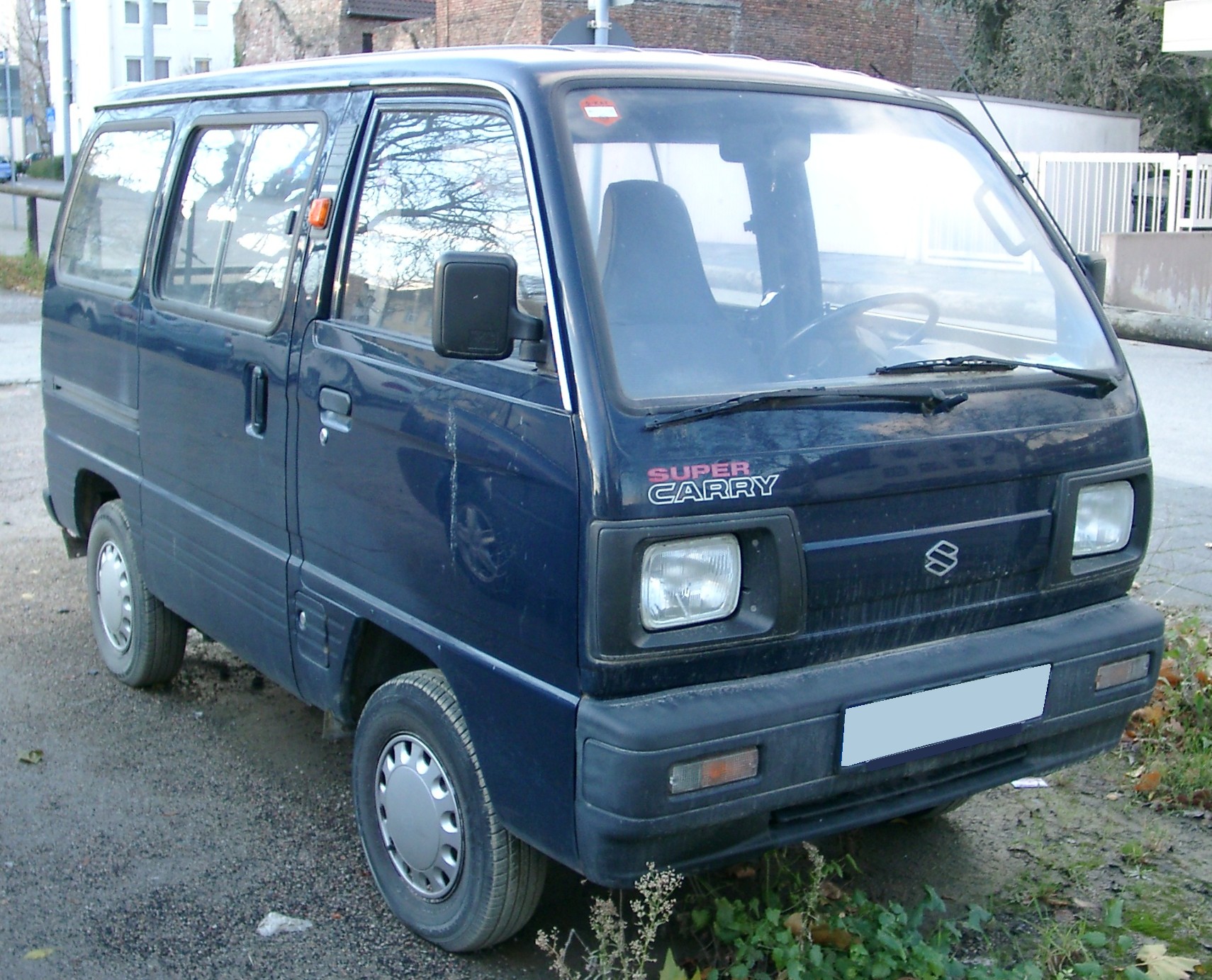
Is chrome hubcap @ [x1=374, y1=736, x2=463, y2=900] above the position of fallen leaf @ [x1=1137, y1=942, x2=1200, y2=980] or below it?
above

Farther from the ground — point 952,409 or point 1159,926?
point 952,409

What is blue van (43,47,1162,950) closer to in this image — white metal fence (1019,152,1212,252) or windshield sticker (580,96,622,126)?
windshield sticker (580,96,622,126)

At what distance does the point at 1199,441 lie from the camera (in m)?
9.19

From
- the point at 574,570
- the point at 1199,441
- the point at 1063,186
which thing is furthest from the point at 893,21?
the point at 574,570

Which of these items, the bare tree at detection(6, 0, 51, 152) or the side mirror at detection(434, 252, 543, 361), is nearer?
the side mirror at detection(434, 252, 543, 361)

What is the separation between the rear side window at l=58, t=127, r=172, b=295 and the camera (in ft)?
15.8

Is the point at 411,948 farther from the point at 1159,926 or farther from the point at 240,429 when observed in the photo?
the point at 1159,926

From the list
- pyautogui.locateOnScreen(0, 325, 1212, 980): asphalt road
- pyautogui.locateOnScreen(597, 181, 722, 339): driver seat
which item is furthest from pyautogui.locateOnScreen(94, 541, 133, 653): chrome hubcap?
pyautogui.locateOnScreen(597, 181, 722, 339): driver seat

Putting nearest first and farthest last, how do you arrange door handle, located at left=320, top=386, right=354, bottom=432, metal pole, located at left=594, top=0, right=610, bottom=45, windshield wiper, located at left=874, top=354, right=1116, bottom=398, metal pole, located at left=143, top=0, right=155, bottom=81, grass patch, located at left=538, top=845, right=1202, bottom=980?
grass patch, located at left=538, top=845, right=1202, bottom=980, windshield wiper, located at left=874, top=354, right=1116, bottom=398, door handle, located at left=320, top=386, right=354, bottom=432, metal pole, located at left=594, top=0, right=610, bottom=45, metal pole, located at left=143, top=0, right=155, bottom=81

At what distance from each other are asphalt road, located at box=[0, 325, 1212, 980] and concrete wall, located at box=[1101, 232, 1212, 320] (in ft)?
32.6

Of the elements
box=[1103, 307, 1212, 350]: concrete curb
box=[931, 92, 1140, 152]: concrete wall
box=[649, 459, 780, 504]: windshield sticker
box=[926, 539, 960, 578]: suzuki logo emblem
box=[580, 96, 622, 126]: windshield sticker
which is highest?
box=[931, 92, 1140, 152]: concrete wall

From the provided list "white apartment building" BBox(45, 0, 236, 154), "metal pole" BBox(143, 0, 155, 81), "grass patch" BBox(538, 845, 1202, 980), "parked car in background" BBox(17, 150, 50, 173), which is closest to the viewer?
"grass patch" BBox(538, 845, 1202, 980)

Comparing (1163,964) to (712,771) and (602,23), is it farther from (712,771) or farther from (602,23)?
(602,23)

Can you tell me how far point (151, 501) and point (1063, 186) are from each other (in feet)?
50.9
